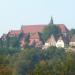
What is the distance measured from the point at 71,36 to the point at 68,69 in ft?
146

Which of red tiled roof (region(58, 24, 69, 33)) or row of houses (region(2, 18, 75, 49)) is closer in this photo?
row of houses (region(2, 18, 75, 49))

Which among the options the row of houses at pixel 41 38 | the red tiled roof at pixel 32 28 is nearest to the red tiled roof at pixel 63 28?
the row of houses at pixel 41 38

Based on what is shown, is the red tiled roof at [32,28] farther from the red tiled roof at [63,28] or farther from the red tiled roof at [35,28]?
the red tiled roof at [63,28]

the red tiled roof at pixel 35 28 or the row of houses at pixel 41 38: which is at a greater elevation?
the red tiled roof at pixel 35 28

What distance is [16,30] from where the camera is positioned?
260ft

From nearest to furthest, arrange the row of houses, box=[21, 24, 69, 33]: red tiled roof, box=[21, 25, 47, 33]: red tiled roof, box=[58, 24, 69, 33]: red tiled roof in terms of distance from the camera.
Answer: the row of houses
box=[58, 24, 69, 33]: red tiled roof
box=[21, 24, 69, 33]: red tiled roof
box=[21, 25, 47, 33]: red tiled roof

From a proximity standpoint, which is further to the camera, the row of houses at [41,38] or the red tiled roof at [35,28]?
the red tiled roof at [35,28]

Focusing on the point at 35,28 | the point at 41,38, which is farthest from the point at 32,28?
the point at 41,38

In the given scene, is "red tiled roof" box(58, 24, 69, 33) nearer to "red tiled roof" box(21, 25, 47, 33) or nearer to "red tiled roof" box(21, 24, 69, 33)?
"red tiled roof" box(21, 24, 69, 33)

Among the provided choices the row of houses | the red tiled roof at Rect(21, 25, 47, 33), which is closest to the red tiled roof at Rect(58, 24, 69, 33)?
the row of houses

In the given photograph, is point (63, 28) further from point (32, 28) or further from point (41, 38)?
point (41, 38)

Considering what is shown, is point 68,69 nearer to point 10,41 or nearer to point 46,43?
point 10,41

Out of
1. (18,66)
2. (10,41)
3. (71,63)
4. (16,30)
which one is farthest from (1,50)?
(16,30)

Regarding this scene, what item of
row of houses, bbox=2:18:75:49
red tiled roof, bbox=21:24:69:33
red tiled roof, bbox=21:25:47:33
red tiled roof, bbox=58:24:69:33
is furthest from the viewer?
red tiled roof, bbox=21:25:47:33
